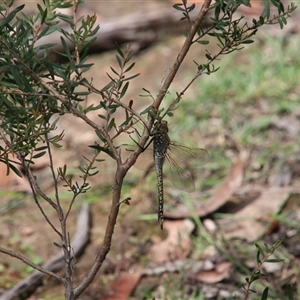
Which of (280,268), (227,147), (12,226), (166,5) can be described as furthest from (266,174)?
(166,5)

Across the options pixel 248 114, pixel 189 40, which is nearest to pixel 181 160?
pixel 189 40

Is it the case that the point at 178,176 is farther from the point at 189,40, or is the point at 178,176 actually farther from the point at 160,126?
the point at 189,40

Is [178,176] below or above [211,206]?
below

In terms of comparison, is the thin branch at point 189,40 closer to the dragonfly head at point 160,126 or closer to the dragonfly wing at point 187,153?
the dragonfly head at point 160,126

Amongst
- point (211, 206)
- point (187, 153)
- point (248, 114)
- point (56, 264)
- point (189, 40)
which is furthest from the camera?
point (248, 114)

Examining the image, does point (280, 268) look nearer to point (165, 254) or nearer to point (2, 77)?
point (165, 254)

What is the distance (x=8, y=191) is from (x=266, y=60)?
2.44 m

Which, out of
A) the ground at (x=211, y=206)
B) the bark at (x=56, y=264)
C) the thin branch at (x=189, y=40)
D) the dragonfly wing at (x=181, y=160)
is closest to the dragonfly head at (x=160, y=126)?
the thin branch at (x=189, y=40)

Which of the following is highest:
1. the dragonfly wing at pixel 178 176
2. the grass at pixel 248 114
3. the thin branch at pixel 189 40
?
the grass at pixel 248 114

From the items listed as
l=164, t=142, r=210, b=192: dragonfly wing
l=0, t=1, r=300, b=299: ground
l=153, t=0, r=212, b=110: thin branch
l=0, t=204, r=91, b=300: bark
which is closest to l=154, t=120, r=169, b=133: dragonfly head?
l=153, t=0, r=212, b=110: thin branch

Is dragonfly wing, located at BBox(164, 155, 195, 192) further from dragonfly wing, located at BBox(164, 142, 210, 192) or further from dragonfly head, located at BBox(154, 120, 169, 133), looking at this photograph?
dragonfly head, located at BBox(154, 120, 169, 133)

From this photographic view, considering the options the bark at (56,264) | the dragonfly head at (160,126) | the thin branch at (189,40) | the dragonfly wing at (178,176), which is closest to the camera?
the thin branch at (189,40)

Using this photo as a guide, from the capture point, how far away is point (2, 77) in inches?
73.8

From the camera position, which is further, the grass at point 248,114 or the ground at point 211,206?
the grass at point 248,114
